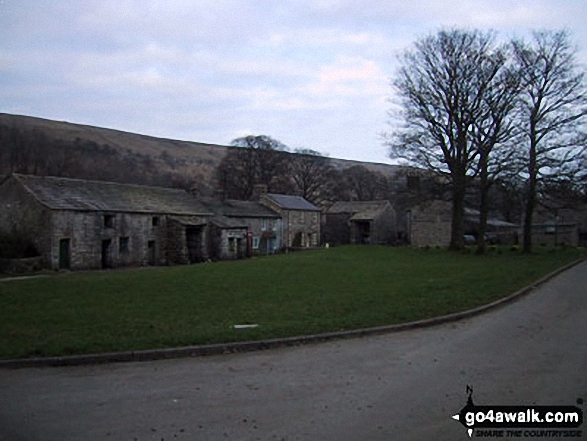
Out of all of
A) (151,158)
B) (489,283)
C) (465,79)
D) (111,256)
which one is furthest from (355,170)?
(489,283)

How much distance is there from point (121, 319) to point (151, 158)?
105756 mm

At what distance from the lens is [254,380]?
7.80m

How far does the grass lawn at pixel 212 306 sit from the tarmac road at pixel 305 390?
1.05m

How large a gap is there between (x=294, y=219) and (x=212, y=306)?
47992mm

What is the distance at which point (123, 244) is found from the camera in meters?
38.9

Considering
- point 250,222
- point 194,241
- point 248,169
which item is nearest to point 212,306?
point 194,241

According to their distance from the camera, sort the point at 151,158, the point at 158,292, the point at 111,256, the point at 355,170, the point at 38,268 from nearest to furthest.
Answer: the point at 158,292
the point at 38,268
the point at 111,256
the point at 355,170
the point at 151,158

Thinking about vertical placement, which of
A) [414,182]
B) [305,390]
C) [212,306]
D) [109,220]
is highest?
[414,182]

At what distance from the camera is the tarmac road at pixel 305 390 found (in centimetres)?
583

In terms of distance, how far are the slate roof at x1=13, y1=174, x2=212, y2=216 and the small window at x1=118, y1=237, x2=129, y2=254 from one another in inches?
81.0

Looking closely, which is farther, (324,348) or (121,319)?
(121,319)

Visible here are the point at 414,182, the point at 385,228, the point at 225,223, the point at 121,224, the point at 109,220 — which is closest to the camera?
the point at 109,220

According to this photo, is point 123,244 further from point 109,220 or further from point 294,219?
point 294,219

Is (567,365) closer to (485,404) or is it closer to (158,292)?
(485,404)
